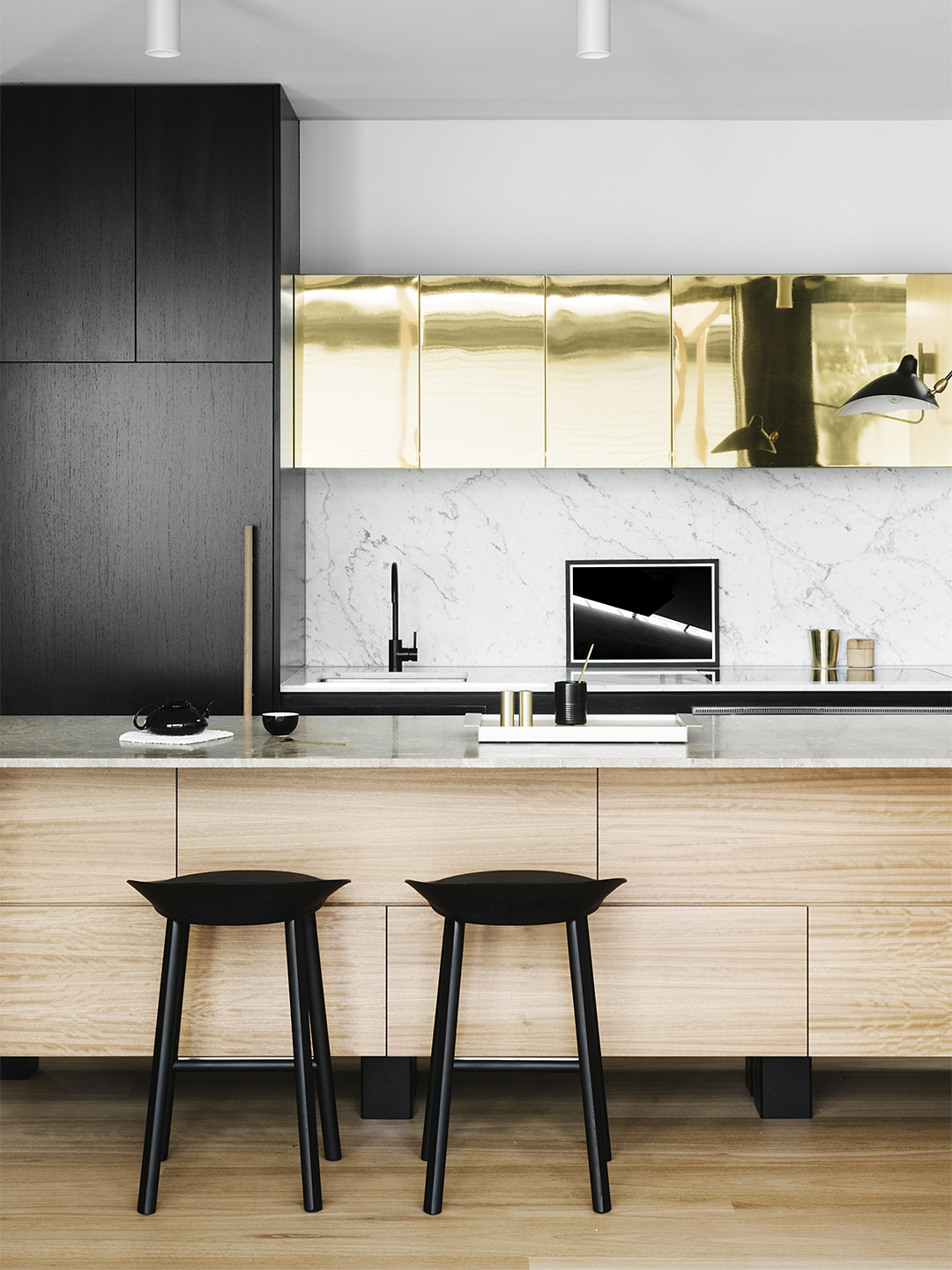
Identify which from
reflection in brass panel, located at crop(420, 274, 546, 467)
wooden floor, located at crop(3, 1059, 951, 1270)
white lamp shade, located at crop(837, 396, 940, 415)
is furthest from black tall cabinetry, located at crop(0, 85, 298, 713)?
white lamp shade, located at crop(837, 396, 940, 415)

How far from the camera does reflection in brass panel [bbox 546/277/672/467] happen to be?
160 inches

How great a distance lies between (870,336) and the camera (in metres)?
4.05

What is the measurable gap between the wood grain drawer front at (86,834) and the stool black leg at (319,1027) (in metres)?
0.38

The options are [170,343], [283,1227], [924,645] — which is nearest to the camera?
[283,1227]

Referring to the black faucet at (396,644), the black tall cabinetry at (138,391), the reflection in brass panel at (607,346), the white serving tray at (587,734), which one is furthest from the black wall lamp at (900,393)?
the black tall cabinetry at (138,391)

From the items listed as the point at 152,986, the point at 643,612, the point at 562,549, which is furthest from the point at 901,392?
the point at 152,986

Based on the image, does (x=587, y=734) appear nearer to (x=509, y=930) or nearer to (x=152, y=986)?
(x=509, y=930)

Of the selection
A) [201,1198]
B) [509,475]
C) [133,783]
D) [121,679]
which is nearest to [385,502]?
[509,475]

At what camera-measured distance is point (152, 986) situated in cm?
254

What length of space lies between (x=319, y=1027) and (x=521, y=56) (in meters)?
3.22

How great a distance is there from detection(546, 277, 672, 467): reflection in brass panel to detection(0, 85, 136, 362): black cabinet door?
5.01 ft

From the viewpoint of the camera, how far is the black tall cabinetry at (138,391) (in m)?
3.91

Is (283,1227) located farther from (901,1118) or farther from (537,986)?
(901,1118)

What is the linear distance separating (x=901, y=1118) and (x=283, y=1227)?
1.47 m
